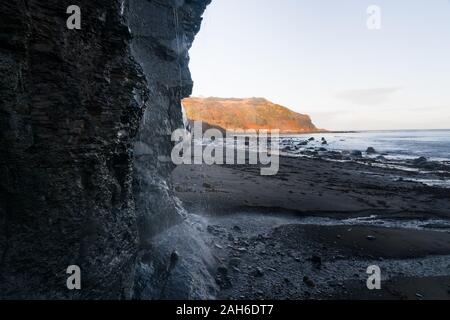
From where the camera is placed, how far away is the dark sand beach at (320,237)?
24.9 ft

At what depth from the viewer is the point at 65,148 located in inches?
175

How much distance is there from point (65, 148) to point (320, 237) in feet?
28.0

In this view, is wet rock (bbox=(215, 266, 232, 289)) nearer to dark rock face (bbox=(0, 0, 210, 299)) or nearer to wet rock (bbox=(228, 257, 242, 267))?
wet rock (bbox=(228, 257, 242, 267))

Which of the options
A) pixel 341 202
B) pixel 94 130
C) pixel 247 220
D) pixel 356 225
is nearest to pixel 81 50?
pixel 94 130

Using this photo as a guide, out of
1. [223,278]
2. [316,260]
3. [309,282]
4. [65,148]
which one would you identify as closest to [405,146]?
[316,260]

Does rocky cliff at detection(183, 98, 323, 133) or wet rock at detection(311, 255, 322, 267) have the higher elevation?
rocky cliff at detection(183, 98, 323, 133)

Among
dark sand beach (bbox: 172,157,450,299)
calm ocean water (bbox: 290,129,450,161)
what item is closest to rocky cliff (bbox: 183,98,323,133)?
calm ocean water (bbox: 290,129,450,161)

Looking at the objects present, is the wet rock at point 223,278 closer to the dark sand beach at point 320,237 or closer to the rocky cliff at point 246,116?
the dark sand beach at point 320,237

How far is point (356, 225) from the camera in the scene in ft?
38.7

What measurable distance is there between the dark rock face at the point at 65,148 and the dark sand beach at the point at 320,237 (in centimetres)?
340

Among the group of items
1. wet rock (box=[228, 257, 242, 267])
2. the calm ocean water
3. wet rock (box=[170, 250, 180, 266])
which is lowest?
wet rock (box=[228, 257, 242, 267])

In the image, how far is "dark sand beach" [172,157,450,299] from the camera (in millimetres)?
7594

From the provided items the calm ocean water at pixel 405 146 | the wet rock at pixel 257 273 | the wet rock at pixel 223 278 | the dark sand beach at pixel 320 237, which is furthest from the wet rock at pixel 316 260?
the calm ocean water at pixel 405 146

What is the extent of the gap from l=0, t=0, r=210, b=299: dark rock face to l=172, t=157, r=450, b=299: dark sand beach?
3.40m
